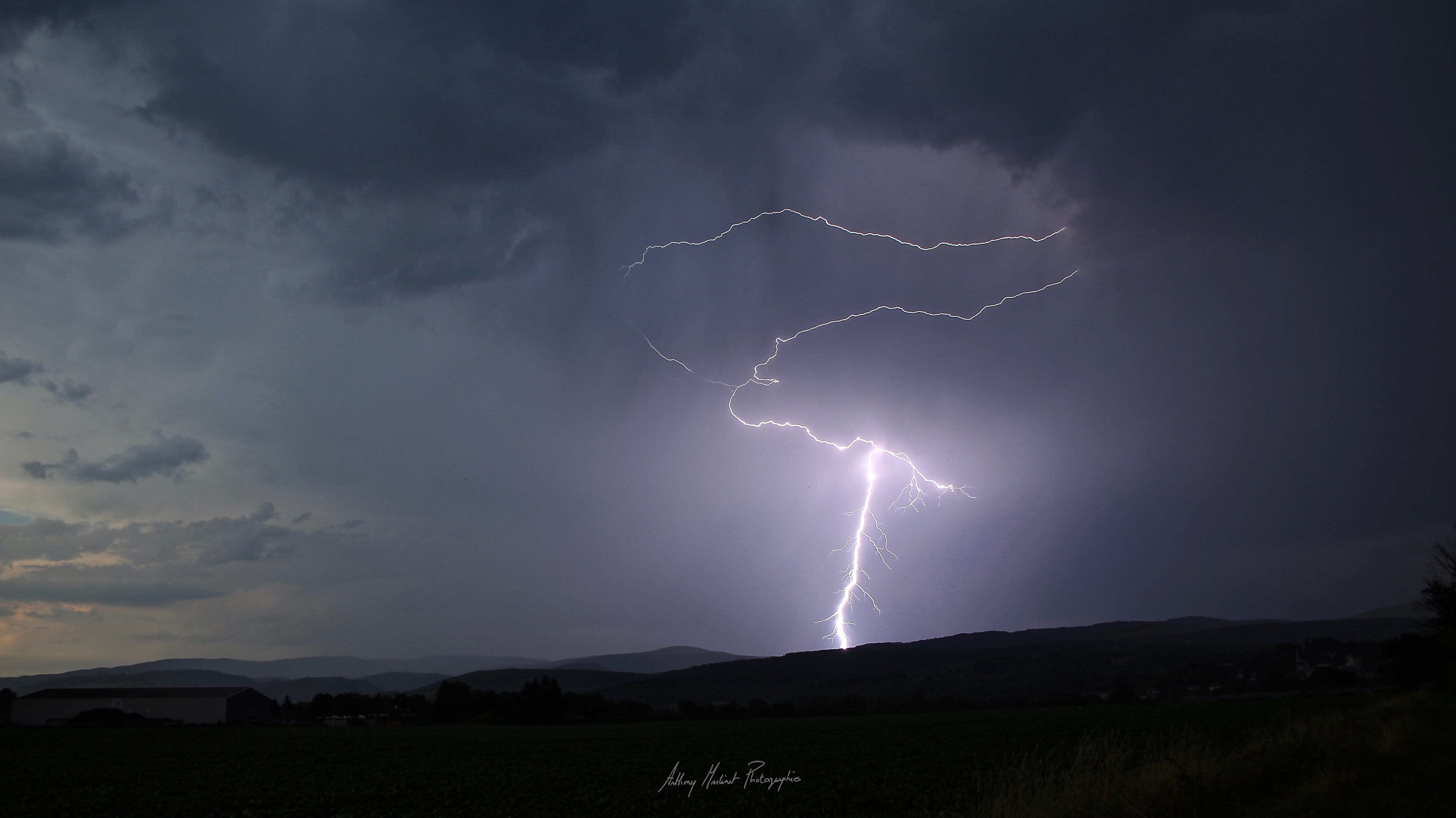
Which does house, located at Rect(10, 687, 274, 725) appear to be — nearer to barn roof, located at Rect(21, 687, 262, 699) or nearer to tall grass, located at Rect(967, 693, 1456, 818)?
barn roof, located at Rect(21, 687, 262, 699)

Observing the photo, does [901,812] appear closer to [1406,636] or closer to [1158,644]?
[1406,636]

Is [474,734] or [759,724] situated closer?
[474,734]

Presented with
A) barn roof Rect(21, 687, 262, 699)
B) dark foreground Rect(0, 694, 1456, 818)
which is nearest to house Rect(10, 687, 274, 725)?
barn roof Rect(21, 687, 262, 699)

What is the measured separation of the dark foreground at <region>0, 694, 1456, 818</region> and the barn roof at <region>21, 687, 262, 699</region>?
34.7 meters

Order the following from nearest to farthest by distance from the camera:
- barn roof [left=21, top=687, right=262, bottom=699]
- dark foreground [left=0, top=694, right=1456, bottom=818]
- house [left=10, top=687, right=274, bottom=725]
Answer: dark foreground [left=0, top=694, right=1456, bottom=818]
house [left=10, top=687, right=274, bottom=725]
barn roof [left=21, top=687, right=262, bottom=699]

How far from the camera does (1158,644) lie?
139250mm

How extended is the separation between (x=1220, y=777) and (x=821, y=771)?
11.8m

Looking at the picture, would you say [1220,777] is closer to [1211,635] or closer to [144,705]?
[144,705]

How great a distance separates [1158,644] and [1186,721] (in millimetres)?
131666

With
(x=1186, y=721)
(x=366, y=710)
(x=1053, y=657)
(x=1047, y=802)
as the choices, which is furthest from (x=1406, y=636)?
(x=1053, y=657)

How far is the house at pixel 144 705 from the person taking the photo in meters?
66.3

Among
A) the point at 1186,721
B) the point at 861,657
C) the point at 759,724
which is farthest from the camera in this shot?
the point at 861,657

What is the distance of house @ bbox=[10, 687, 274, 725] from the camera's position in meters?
66.3

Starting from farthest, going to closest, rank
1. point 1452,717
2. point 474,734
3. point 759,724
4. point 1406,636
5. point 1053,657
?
point 1053,657
point 759,724
point 474,734
point 1406,636
point 1452,717
